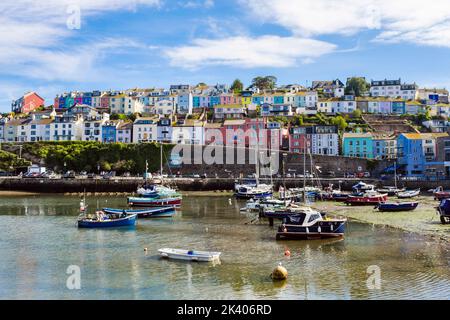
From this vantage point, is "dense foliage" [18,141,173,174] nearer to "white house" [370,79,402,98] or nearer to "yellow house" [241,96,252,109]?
"yellow house" [241,96,252,109]

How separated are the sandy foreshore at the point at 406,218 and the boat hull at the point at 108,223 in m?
15.5

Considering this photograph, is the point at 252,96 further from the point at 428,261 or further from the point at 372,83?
the point at 428,261

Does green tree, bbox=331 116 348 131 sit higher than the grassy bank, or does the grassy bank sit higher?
green tree, bbox=331 116 348 131

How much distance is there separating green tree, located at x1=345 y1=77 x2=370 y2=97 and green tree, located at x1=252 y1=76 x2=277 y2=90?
19545 millimetres

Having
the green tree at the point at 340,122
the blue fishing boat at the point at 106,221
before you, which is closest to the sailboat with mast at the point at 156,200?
the blue fishing boat at the point at 106,221

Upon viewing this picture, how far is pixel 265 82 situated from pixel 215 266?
10686 cm

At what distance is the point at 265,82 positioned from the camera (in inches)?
4828

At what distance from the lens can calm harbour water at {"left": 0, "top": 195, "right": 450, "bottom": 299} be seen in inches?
612

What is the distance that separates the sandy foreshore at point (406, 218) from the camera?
1094 inches

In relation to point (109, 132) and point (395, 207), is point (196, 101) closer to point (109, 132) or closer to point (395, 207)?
point (109, 132)

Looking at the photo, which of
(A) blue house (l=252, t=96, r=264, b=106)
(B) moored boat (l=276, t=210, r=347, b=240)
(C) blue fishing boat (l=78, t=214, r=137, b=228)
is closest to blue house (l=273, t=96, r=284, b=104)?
(A) blue house (l=252, t=96, r=264, b=106)

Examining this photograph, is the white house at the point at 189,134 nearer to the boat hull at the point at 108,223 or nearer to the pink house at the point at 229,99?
the pink house at the point at 229,99

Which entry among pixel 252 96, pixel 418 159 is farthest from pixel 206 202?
pixel 252 96

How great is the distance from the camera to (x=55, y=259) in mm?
20734
